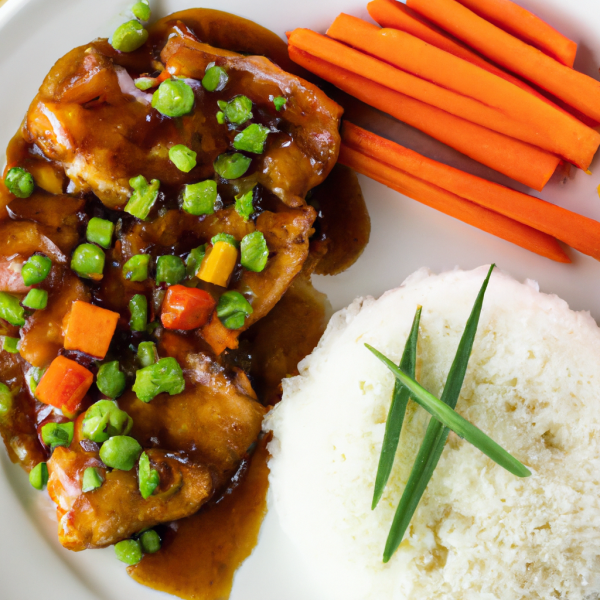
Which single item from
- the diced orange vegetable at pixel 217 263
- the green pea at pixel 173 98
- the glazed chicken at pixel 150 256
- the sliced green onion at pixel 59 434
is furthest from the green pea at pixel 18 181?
the sliced green onion at pixel 59 434

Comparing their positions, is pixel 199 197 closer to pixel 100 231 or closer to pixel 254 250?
pixel 254 250

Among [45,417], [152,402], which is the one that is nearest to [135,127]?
[152,402]

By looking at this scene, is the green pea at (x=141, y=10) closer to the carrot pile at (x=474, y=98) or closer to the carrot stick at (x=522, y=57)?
the carrot pile at (x=474, y=98)

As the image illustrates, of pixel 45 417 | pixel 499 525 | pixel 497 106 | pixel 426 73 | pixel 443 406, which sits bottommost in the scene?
pixel 499 525

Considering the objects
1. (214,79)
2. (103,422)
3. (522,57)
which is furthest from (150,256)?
(522,57)

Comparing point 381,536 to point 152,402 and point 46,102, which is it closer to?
point 152,402

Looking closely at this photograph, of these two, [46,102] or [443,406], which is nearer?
[443,406]

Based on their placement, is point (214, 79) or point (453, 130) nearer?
point (214, 79)
